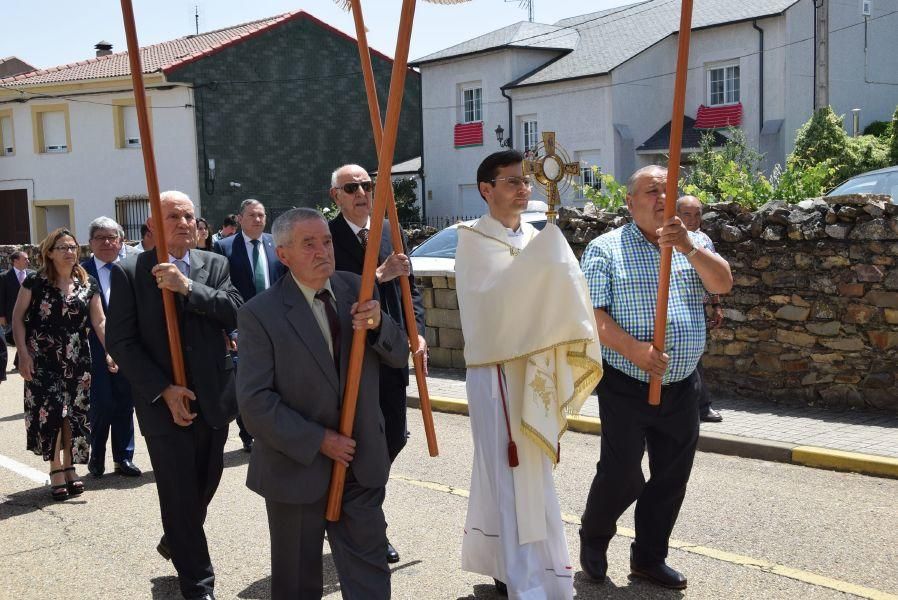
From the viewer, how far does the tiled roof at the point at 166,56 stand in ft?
111

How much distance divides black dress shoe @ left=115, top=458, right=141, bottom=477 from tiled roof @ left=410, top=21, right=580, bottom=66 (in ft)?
90.4

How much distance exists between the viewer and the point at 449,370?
12812mm

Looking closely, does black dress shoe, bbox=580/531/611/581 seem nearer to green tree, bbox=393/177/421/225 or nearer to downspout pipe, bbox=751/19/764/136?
downspout pipe, bbox=751/19/764/136

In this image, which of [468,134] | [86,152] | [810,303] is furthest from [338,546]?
[86,152]

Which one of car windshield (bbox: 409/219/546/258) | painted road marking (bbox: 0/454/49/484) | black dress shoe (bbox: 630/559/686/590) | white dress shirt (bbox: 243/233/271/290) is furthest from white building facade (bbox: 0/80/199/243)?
black dress shoe (bbox: 630/559/686/590)

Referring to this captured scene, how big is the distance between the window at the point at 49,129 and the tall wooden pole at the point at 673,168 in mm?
34360

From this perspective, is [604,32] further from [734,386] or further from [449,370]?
[734,386]

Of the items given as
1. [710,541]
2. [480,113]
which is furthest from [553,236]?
[480,113]

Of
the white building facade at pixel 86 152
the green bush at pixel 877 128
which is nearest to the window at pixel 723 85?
the green bush at pixel 877 128

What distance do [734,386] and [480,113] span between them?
2651cm

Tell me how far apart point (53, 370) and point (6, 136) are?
33046mm

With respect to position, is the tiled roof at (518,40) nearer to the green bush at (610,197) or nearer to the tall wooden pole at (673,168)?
the green bush at (610,197)

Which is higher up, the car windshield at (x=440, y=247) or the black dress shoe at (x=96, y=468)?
the car windshield at (x=440, y=247)

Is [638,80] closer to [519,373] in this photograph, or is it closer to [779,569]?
[779,569]
